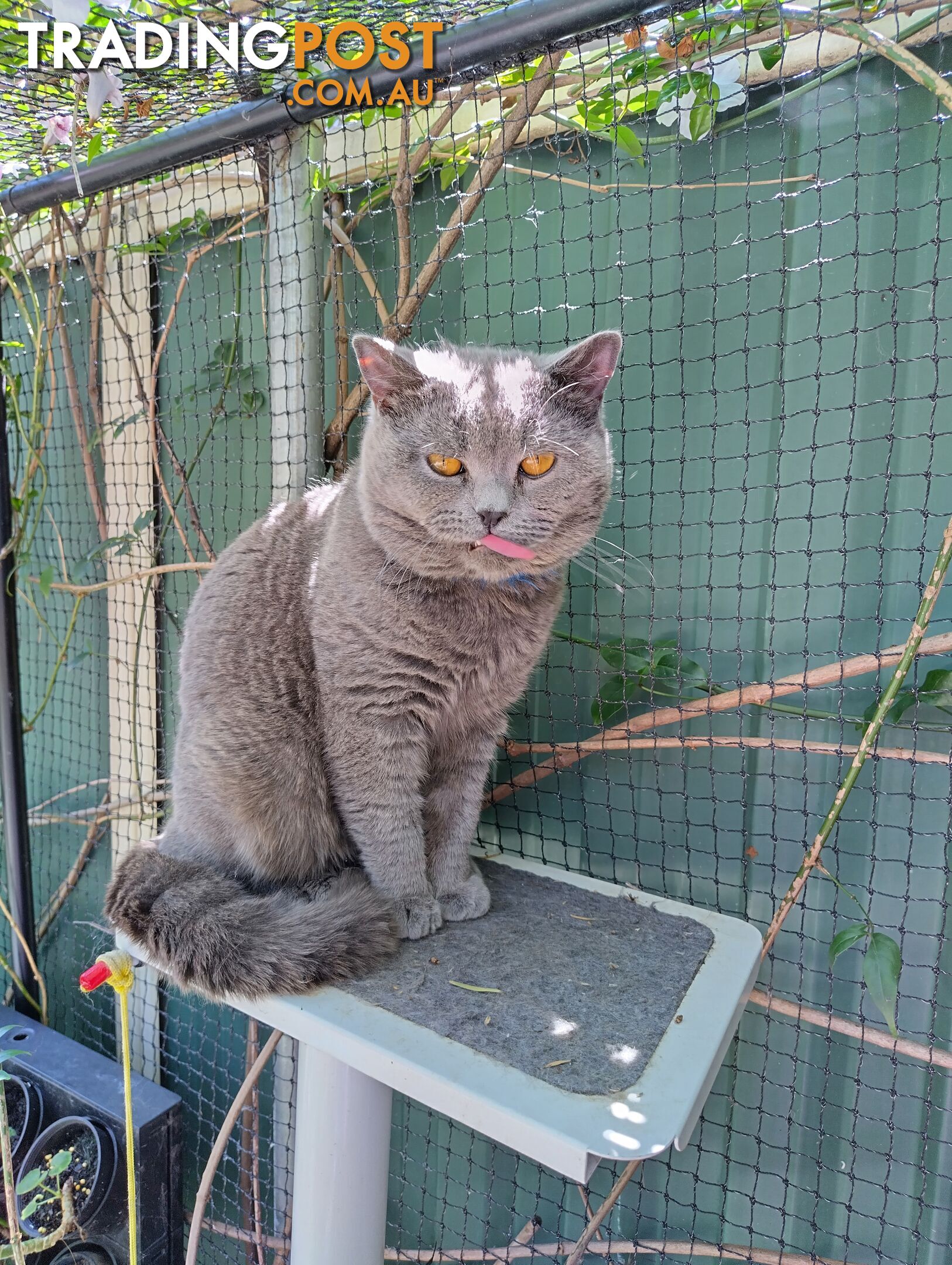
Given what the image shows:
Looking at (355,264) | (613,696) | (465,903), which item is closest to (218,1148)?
(465,903)

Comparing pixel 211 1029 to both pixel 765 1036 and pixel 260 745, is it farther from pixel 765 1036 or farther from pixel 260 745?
pixel 765 1036

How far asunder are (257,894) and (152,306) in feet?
4.78

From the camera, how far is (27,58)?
1165 millimetres

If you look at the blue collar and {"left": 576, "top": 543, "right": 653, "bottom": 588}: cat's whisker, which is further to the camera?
{"left": 576, "top": 543, "right": 653, "bottom": 588}: cat's whisker

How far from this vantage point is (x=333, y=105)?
1091 millimetres

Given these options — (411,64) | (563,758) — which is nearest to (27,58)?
(411,64)

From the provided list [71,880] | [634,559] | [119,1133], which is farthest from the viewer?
[71,880]

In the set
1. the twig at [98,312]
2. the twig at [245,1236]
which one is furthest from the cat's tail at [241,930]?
the twig at [98,312]

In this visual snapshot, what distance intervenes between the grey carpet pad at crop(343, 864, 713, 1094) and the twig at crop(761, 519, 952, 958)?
15 cm

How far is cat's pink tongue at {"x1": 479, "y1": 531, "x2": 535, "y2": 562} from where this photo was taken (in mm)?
904

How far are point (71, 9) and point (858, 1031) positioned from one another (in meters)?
1.69

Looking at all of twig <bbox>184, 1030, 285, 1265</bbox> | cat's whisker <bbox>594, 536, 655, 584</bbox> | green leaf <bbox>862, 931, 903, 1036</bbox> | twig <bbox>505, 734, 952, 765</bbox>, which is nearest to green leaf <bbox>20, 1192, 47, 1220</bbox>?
twig <bbox>184, 1030, 285, 1265</bbox>

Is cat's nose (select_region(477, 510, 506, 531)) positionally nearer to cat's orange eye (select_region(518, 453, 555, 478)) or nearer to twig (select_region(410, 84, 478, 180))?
cat's orange eye (select_region(518, 453, 555, 478))

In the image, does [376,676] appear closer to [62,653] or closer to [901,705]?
[901,705]
